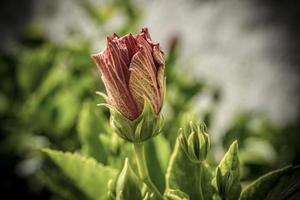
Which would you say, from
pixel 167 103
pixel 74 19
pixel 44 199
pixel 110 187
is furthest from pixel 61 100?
pixel 74 19

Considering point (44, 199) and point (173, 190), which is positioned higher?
point (44, 199)

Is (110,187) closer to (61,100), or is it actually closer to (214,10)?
(61,100)

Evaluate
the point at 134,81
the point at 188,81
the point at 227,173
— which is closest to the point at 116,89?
the point at 134,81

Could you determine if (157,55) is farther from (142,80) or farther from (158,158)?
(158,158)

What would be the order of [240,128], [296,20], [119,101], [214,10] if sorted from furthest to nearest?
[214,10], [296,20], [240,128], [119,101]

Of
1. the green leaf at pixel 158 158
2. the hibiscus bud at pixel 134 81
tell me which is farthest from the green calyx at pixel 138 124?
the green leaf at pixel 158 158

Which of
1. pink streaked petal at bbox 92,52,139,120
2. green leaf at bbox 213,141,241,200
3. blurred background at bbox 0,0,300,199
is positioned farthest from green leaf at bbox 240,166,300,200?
blurred background at bbox 0,0,300,199
